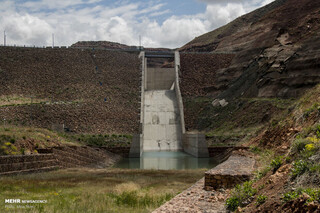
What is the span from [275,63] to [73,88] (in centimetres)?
2186

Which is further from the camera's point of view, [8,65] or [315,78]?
[8,65]

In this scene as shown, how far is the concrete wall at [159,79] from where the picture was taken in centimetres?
4992

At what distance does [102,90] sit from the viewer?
41.1 meters

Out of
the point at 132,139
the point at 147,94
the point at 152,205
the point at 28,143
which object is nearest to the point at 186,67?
the point at 147,94

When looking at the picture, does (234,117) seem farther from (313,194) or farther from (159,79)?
(313,194)

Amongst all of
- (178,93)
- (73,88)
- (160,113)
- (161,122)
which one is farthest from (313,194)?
(73,88)

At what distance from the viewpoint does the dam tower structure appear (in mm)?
34938

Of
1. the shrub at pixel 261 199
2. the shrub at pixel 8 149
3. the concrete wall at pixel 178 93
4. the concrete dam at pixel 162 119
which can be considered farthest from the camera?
the concrete wall at pixel 178 93

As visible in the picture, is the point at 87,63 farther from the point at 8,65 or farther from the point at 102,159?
the point at 102,159

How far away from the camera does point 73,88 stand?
40531 mm

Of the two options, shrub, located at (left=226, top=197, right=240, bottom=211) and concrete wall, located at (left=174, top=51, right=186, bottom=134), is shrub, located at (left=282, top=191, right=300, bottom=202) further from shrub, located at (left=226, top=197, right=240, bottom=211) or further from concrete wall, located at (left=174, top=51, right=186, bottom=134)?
concrete wall, located at (left=174, top=51, right=186, bottom=134)

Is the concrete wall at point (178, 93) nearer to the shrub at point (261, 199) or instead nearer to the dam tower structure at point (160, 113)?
the dam tower structure at point (160, 113)

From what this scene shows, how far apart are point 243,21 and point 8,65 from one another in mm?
58419

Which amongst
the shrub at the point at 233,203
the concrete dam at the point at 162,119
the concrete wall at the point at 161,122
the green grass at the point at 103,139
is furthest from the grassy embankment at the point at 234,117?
the shrub at the point at 233,203
